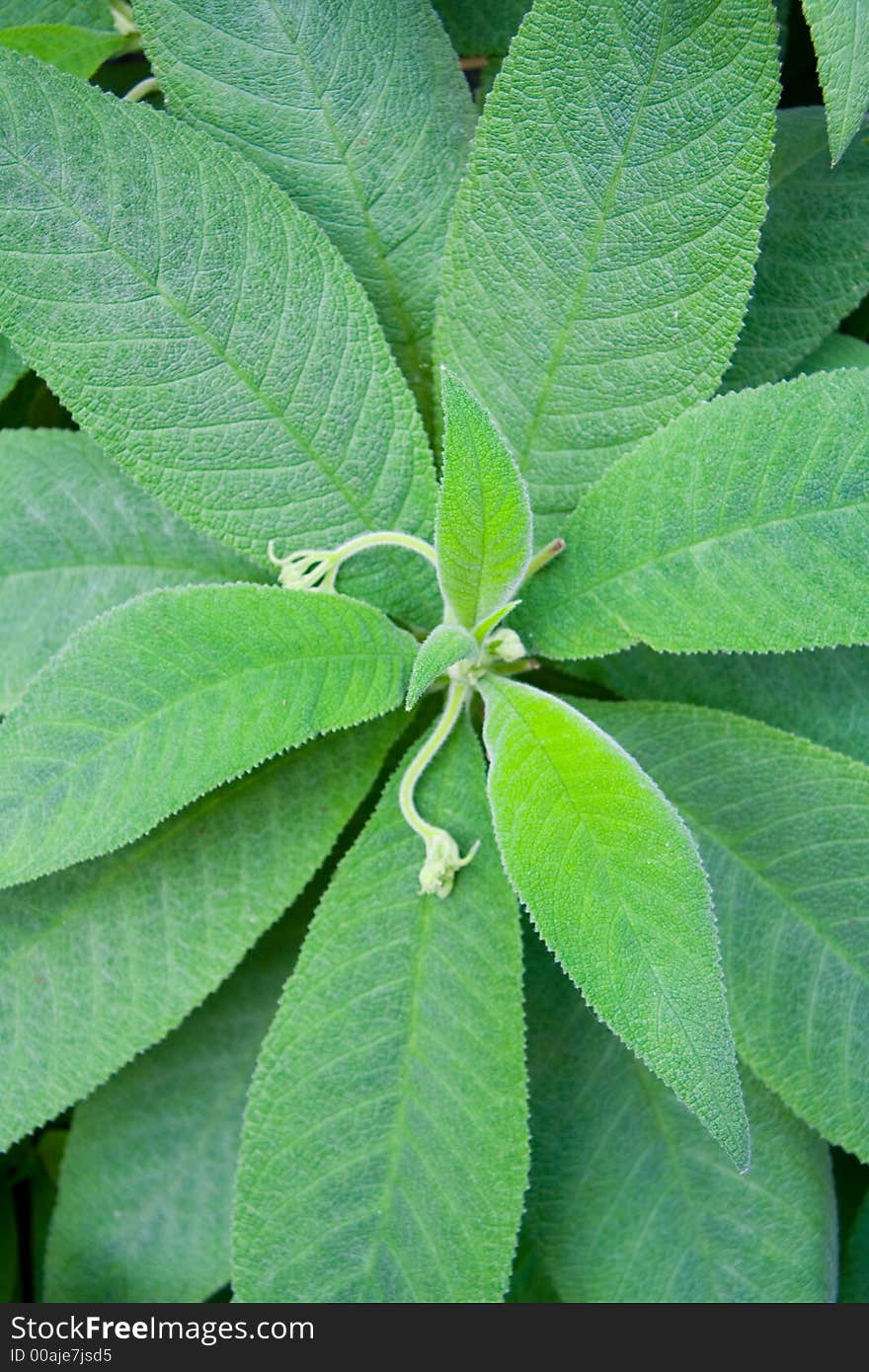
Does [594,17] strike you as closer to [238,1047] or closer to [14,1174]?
[238,1047]

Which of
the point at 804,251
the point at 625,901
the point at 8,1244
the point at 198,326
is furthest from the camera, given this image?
the point at 8,1244

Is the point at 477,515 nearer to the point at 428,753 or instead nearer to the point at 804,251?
the point at 428,753

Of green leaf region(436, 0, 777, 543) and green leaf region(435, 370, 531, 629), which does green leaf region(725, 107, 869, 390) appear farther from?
green leaf region(435, 370, 531, 629)

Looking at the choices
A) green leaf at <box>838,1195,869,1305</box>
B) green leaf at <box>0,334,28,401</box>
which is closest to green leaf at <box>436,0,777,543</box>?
green leaf at <box>0,334,28,401</box>

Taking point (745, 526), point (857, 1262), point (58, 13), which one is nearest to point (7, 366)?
point (58, 13)

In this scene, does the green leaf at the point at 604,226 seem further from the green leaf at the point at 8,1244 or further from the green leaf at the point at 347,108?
the green leaf at the point at 8,1244

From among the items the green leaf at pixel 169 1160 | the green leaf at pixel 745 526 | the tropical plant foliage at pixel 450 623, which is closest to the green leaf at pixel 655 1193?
the tropical plant foliage at pixel 450 623
